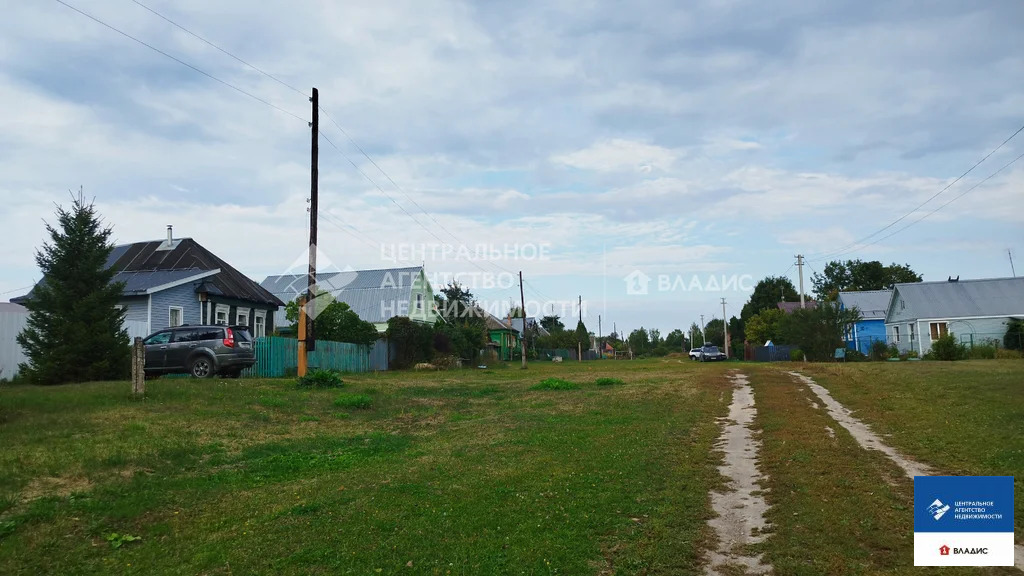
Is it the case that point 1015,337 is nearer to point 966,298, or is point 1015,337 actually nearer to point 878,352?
point 878,352

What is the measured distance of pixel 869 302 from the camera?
2562 inches

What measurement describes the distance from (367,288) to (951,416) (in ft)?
156

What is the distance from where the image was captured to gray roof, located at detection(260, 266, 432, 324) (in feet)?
180

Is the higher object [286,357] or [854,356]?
[286,357]

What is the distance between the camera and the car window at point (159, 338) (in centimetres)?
2227

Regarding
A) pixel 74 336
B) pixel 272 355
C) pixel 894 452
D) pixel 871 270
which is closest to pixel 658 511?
pixel 894 452

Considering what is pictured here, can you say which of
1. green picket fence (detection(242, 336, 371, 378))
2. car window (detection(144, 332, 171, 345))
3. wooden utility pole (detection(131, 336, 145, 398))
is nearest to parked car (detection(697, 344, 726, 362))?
green picket fence (detection(242, 336, 371, 378))

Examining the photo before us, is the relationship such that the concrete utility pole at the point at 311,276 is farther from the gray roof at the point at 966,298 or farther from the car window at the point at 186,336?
the gray roof at the point at 966,298

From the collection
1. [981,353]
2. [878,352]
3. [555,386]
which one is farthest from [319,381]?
[878,352]

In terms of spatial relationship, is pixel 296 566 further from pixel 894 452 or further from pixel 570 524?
pixel 894 452

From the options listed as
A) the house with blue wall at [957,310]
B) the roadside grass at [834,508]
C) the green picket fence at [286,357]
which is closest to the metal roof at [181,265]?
the green picket fence at [286,357]

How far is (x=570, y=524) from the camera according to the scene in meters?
6.87

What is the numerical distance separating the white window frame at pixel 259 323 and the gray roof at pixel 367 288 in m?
15.3

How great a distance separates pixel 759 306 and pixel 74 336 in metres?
84.4
